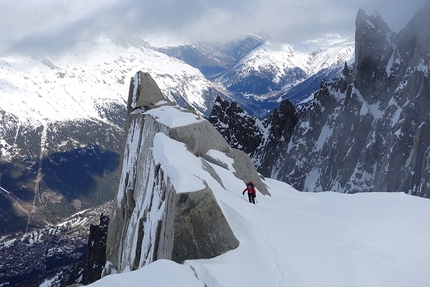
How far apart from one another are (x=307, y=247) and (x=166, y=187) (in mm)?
10745

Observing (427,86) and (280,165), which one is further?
(280,165)

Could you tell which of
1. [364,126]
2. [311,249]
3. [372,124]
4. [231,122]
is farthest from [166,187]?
[231,122]

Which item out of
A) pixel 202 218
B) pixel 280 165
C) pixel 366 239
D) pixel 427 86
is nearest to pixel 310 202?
pixel 366 239

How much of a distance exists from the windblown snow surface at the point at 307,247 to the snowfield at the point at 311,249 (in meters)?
0.04

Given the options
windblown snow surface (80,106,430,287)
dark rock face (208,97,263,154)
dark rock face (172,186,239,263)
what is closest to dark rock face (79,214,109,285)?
windblown snow surface (80,106,430,287)

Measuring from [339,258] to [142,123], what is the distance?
3651 centimetres

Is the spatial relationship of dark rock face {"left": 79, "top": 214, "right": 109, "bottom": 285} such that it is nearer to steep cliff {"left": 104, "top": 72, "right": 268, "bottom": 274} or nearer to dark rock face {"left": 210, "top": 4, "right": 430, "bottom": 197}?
steep cliff {"left": 104, "top": 72, "right": 268, "bottom": 274}

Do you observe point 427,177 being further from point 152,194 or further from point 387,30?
point 152,194

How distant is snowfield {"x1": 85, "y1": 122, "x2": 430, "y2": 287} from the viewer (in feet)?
71.6

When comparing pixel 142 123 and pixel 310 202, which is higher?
pixel 142 123

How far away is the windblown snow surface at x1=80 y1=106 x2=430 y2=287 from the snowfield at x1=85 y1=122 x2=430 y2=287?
0.04 m

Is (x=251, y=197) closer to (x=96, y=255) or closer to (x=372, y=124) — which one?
(x=96, y=255)

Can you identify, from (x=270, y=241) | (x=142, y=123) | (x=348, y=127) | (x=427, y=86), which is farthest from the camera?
(x=348, y=127)

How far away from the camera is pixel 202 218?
25141 millimetres
